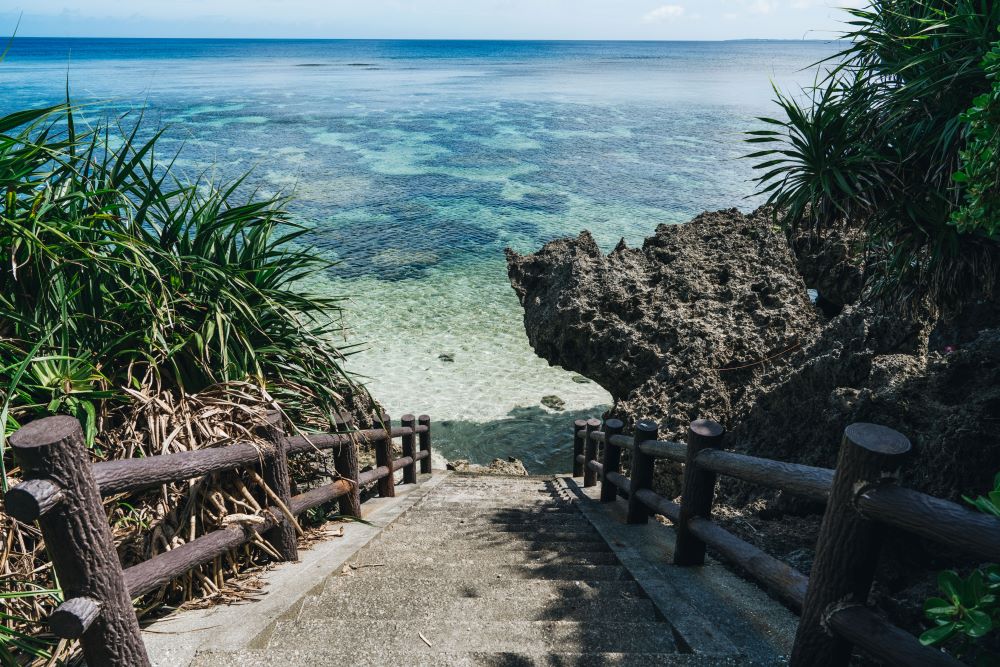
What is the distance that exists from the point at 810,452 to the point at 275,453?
14.0ft

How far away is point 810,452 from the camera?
5164mm

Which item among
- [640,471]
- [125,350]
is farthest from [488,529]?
[125,350]

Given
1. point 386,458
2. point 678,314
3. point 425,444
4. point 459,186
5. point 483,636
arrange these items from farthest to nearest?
point 459,186 → point 425,444 → point 678,314 → point 386,458 → point 483,636

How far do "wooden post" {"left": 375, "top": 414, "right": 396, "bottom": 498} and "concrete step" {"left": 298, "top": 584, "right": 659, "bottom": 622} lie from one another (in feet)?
7.40

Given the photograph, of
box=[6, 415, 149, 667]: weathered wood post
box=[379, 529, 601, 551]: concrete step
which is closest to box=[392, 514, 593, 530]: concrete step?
box=[379, 529, 601, 551]: concrete step

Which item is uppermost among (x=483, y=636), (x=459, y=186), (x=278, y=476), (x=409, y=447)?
(x=459, y=186)

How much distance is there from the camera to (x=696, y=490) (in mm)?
3518

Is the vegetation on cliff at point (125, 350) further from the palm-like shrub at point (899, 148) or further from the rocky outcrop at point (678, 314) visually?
the rocky outcrop at point (678, 314)

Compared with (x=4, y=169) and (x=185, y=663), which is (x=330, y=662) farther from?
(x=4, y=169)

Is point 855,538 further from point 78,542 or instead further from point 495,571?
point 78,542

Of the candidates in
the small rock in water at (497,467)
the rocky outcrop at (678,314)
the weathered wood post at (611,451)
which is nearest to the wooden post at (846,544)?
the weathered wood post at (611,451)

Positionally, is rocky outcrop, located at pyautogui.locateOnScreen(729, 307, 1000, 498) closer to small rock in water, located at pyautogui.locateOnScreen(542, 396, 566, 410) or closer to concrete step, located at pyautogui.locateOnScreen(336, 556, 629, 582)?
concrete step, located at pyautogui.locateOnScreen(336, 556, 629, 582)

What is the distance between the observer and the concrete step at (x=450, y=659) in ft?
8.17

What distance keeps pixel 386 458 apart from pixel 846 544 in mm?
4386
